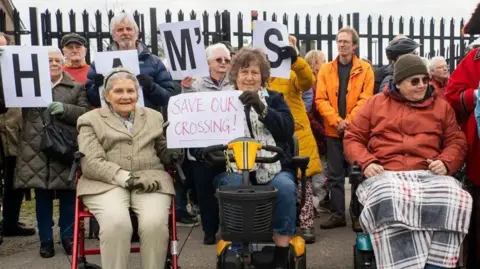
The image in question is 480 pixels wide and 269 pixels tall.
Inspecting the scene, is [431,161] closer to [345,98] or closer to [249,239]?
[249,239]

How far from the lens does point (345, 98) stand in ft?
20.8

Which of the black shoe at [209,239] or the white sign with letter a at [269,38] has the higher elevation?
the white sign with letter a at [269,38]

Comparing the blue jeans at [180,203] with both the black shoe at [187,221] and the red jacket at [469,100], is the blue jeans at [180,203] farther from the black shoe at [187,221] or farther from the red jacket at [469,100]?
the red jacket at [469,100]

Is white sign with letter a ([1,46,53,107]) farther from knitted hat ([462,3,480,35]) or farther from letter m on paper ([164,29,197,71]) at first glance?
knitted hat ([462,3,480,35])

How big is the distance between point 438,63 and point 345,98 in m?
0.98

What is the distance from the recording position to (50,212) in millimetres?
5625

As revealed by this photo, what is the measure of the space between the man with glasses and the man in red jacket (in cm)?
199

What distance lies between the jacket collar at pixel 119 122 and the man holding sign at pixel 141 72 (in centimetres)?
73

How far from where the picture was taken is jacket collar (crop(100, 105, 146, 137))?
4652 mm

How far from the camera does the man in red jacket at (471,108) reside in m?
4.62

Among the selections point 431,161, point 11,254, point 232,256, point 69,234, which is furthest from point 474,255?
point 11,254

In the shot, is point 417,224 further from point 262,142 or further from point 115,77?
point 115,77

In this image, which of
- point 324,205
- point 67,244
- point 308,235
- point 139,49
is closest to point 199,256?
point 308,235

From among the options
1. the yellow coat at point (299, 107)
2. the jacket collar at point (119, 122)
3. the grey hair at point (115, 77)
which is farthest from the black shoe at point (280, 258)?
the yellow coat at point (299, 107)
